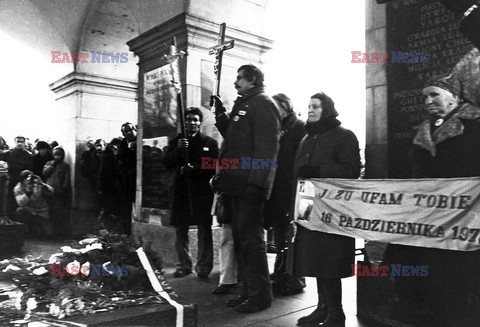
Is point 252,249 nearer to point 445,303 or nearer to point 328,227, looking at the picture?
point 328,227

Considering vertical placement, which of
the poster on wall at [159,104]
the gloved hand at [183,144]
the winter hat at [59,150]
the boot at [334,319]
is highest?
the poster on wall at [159,104]

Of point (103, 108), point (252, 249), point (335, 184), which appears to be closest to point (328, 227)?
point (335, 184)

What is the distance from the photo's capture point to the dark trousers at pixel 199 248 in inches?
196

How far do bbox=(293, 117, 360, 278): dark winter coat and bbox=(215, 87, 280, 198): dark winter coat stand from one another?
316 millimetres

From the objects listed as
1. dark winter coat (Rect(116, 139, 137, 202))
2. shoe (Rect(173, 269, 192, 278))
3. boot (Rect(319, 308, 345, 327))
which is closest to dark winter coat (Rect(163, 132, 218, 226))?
shoe (Rect(173, 269, 192, 278))

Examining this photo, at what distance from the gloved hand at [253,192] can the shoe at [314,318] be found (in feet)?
3.08

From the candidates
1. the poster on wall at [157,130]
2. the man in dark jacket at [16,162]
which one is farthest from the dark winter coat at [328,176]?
the man in dark jacket at [16,162]

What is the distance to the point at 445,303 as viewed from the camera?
2.95m

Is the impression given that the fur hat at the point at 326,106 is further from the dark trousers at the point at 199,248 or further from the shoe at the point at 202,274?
the shoe at the point at 202,274

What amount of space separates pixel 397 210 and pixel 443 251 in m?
0.37

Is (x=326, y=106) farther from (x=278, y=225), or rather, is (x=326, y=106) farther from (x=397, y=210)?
(x=278, y=225)

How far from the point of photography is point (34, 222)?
8.29 meters

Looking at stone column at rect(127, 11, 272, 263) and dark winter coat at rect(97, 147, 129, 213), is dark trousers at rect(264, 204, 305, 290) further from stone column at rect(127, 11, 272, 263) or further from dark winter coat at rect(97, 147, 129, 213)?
dark winter coat at rect(97, 147, 129, 213)

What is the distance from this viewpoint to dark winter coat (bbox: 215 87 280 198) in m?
3.65
